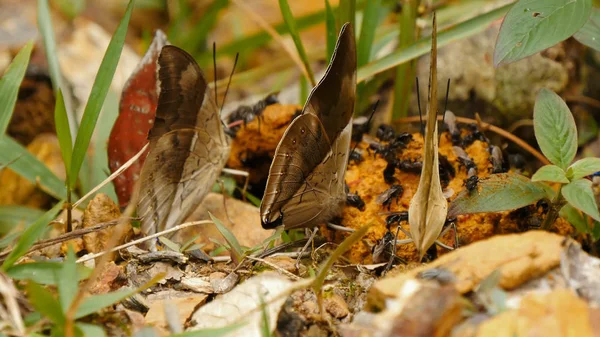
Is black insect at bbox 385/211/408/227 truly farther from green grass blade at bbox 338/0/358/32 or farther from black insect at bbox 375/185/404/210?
green grass blade at bbox 338/0/358/32

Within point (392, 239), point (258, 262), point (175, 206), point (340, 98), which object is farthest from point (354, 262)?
point (175, 206)

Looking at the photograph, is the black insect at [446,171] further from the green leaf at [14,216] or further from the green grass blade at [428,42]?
the green leaf at [14,216]

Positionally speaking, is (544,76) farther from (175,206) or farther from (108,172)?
(108,172)

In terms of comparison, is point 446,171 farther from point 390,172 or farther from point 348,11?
point 348,11

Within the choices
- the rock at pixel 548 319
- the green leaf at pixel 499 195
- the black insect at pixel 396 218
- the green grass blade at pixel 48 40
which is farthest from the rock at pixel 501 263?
the green grass blade at pixel 48 40

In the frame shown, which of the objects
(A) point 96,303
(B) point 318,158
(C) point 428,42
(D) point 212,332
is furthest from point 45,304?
(C) point 428,42

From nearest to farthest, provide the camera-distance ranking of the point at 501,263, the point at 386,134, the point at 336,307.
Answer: the point at 501,263
the point at 336,307
the point at 386,134

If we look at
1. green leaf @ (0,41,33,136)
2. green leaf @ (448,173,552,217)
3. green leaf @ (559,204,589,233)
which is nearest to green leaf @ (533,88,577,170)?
green leaf @ (448,173,552,217)
